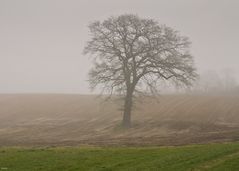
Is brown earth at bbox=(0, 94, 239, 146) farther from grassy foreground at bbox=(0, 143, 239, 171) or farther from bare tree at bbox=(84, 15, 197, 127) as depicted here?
grassy foreground at bbox=(0, 143, 239, 171)

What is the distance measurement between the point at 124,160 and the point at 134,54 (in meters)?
23.1

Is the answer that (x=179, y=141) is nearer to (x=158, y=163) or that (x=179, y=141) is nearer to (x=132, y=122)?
(x=158, y=163)

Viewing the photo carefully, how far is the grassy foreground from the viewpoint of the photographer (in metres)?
18.3

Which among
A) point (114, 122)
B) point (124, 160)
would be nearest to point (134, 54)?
point (114, 122)

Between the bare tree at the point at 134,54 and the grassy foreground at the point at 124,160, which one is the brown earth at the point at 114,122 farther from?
the grassy foreground at the point at 124,160

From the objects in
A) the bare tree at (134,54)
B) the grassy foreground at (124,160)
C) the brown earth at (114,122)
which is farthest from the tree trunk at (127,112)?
the grassy foreground at (124,160)

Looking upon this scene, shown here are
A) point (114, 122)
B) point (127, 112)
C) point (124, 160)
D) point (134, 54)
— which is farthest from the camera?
point (114, 122)

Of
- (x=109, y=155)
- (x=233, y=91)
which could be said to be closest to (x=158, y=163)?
(x=109, y=155)

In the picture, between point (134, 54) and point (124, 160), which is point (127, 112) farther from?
point (124, 160)

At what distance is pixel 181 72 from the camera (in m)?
42.6

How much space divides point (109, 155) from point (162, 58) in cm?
2173

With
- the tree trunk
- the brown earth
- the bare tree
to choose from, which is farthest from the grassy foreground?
the bare tree

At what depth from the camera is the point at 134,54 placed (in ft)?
139

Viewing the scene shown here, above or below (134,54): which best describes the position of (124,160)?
below
